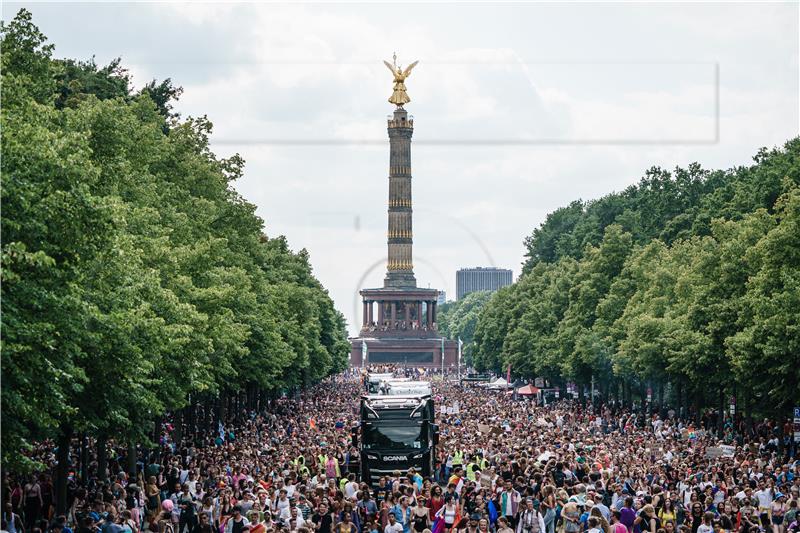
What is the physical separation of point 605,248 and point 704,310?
40117 millimetres

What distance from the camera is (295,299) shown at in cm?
10162

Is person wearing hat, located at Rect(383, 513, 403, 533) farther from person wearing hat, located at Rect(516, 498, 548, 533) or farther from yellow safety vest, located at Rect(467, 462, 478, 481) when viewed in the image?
yellow safety vest, located at Rect(467, 462, 478, 481)

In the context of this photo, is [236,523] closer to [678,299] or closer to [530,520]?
[530,520]

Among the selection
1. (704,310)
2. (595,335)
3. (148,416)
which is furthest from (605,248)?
(148,416)

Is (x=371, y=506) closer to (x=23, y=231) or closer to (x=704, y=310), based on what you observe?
(x=23, y=231)

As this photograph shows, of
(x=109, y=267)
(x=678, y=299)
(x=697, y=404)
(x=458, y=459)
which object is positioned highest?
(x=678, y=299)

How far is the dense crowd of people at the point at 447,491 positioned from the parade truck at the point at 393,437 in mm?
1203

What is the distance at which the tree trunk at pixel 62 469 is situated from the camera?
114 ft

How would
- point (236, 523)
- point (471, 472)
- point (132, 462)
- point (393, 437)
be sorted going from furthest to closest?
1. point (393, 437)
2. point (471, 472)
3. point (132, 462)
4. point (236, 523)

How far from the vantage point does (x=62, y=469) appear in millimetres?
35156

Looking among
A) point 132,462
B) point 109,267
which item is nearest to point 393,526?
point 109,267

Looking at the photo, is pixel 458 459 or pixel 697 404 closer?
pixel 458 459

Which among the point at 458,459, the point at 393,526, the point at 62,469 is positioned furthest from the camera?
the point at 458,459

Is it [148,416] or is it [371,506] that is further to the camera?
[148,416]
